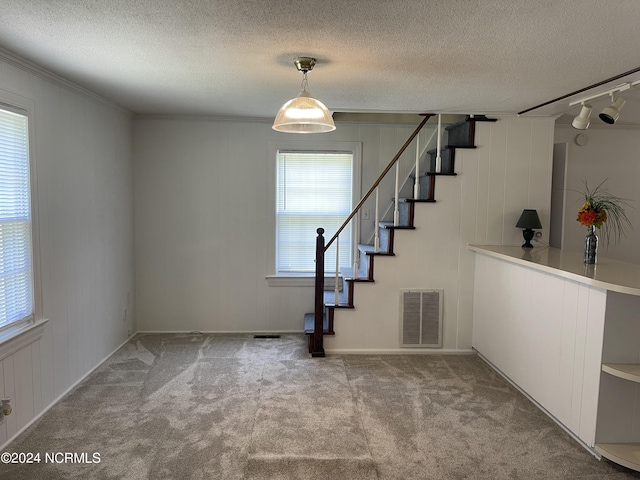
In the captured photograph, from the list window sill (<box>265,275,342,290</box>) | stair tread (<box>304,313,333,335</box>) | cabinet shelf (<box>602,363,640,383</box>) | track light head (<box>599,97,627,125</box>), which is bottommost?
stair tread (<box>304,313,333,335</box>)

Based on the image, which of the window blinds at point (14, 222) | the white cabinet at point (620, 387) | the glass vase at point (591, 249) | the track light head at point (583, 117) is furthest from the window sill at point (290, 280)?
the white cabinet at point (620, 387)

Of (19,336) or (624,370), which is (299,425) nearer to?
(19,336)

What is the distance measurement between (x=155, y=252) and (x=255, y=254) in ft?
3.51

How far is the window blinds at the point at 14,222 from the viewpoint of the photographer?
2693 millimetres

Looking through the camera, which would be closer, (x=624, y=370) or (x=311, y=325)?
(x=624, y=370)

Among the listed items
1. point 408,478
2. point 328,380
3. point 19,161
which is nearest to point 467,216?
point 328,380

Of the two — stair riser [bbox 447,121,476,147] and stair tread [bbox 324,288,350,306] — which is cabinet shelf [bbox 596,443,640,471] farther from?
stair riser [bbox 447,121,476,147]

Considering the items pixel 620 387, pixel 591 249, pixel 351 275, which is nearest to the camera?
pixel 620 387

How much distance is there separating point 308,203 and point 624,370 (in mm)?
3302

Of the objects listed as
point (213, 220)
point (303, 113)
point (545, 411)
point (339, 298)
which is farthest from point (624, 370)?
point (213, 220)

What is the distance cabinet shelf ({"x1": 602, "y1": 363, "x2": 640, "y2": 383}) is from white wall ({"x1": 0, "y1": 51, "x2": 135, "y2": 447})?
11.2 feet

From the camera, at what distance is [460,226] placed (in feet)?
14.4

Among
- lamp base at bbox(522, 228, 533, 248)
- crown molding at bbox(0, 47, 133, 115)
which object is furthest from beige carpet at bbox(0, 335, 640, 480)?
crown molding at bbox(0, 47, 133, 115)

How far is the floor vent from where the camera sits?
4414mm
